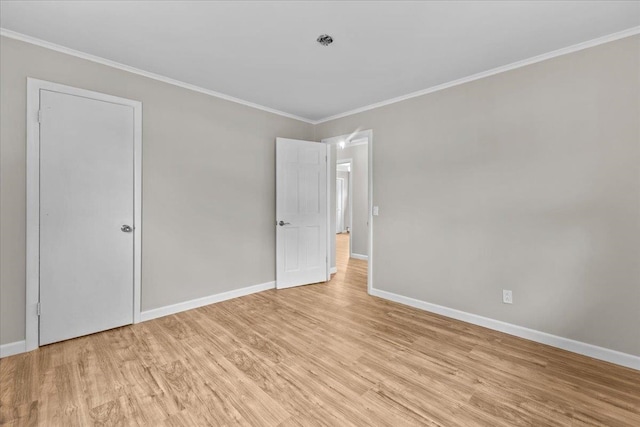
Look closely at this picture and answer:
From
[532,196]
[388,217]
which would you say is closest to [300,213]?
[388,217]

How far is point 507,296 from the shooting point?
2707 mm

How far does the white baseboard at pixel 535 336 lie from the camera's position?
85.5 inches

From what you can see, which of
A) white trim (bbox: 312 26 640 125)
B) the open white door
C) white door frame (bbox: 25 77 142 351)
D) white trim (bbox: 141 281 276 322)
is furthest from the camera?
the open white door

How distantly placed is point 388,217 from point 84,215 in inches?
126

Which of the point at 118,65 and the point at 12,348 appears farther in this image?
the point at 118,65

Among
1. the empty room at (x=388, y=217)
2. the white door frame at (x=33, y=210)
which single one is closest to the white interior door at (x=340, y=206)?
the empty room at (x=388, y=217)

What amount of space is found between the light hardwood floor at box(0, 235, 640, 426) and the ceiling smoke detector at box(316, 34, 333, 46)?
254cm

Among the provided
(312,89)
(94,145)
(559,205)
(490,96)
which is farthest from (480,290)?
(94,145)

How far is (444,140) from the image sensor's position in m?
3.13

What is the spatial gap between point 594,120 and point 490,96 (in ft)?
2.76

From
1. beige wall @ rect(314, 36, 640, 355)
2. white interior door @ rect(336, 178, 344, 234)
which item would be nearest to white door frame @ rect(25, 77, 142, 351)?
beige wall @ rect(314, 36, 640, 355)

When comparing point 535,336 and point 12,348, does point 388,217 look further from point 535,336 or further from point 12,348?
point 12,348

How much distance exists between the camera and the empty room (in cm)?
187

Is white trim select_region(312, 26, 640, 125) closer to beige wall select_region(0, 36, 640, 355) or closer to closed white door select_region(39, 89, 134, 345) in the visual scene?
beige wall select_region(0, 36, 640, 355)
